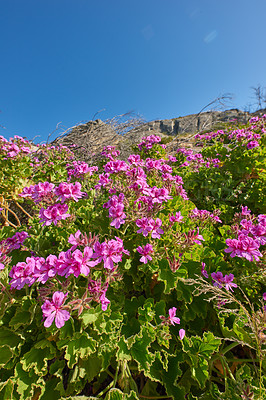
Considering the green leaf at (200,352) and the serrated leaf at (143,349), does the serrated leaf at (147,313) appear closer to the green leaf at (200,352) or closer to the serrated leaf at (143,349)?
the serrated leaf at (143,349)

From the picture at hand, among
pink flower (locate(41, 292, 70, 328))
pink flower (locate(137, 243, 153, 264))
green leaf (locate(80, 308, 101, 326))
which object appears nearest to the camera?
pink flower (locate(41, 292, 70, 328))

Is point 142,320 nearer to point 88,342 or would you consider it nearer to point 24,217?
point 88,342

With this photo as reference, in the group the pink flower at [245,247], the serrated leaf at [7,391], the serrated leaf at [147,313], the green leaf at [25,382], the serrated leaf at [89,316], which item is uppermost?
the pink flower at [245,247]

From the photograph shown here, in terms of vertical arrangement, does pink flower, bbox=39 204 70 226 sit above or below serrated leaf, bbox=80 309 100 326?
above

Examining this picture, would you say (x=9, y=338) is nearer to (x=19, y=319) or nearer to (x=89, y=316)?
(x=19, y=319)

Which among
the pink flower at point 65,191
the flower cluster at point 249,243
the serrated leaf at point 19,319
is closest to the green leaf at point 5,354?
the serrated leaf at point 19,319

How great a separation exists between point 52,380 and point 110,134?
7.11m

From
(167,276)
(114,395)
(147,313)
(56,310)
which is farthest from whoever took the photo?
(167,276)

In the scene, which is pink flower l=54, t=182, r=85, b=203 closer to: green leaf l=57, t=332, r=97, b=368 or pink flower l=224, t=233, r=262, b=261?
green leaf l=57, t=332, r=97, b=368

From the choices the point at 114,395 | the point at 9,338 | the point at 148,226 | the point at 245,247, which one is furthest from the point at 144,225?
the point at 9,338

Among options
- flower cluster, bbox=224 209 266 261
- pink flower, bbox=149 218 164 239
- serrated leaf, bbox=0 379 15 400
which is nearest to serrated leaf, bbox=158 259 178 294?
pink flower, bbox=149 218 164 239

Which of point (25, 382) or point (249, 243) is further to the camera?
point (249, 243)

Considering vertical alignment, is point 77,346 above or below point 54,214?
below

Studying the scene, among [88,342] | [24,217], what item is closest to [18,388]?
[88,342]
